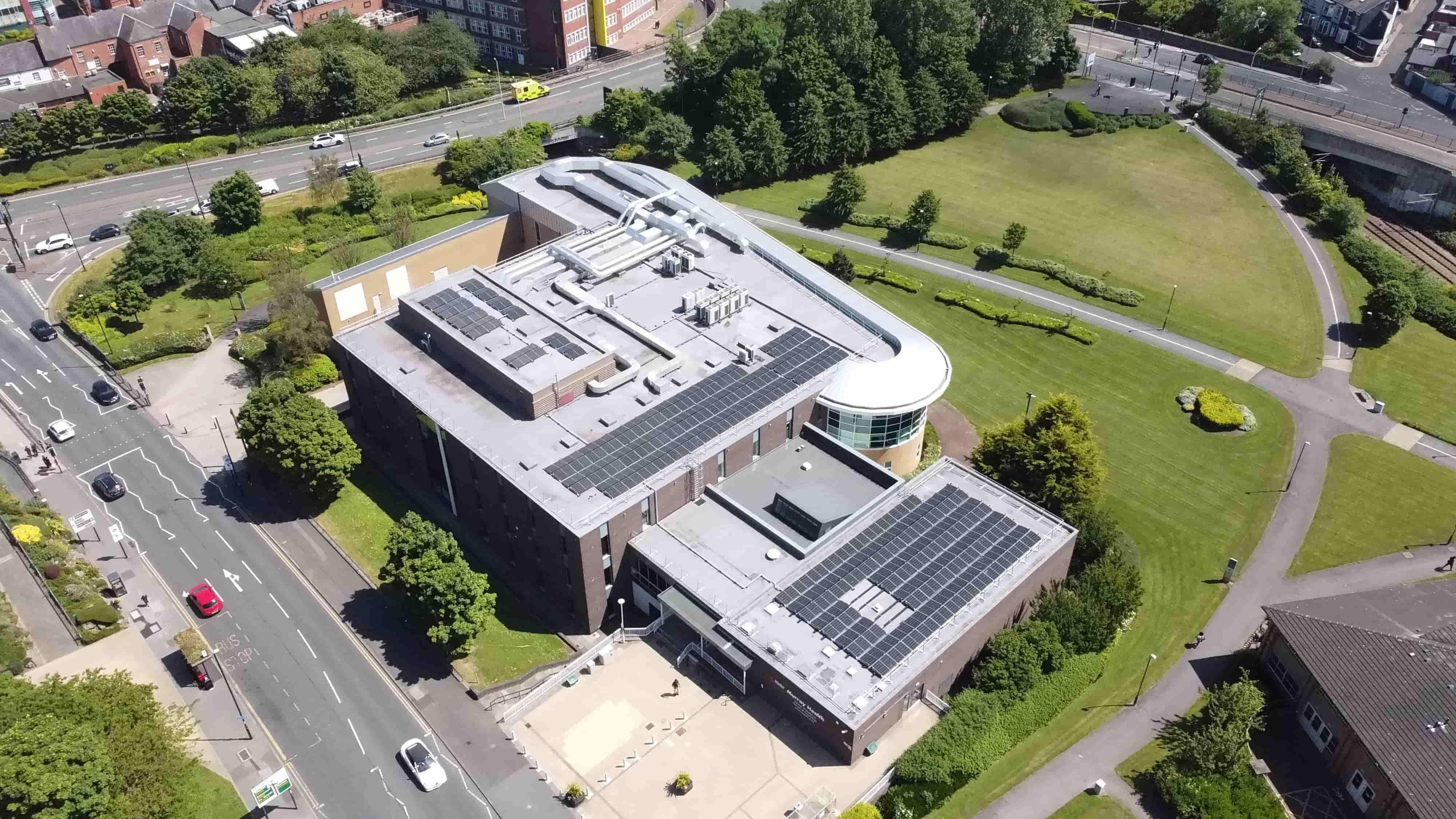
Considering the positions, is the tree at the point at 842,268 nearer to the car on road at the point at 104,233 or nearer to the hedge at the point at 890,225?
the hedge at the point at 890,225

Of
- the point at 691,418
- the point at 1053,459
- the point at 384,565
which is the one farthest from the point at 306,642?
the point at 1053,459

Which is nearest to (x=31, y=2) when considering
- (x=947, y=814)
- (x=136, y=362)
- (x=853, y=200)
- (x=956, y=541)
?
(x=136, y=362)

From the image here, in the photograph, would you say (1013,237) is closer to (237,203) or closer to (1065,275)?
(1065,275)

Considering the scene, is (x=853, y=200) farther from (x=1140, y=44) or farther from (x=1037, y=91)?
(x=1140, y=44)

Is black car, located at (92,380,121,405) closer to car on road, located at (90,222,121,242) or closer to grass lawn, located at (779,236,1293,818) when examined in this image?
car on road, located at (90,222,121,242)

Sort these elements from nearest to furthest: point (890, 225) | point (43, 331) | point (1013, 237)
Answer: point (43, 331) < point (1013, 237) < point (890, 225)

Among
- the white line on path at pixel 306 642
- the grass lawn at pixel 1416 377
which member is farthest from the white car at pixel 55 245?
the grass lawn at pixel 1416 377
